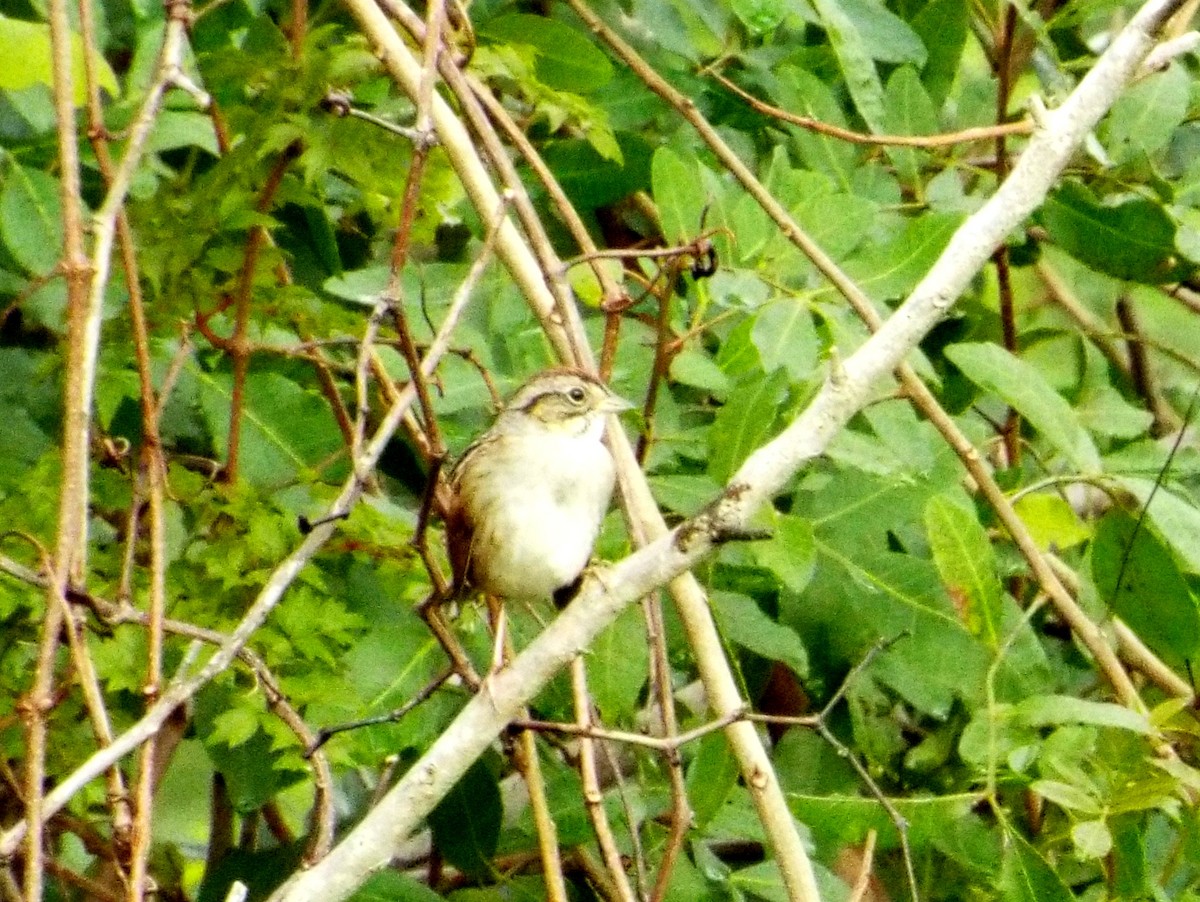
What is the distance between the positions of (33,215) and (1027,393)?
5.39 feet

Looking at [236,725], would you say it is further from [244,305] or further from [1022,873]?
[1022,873]

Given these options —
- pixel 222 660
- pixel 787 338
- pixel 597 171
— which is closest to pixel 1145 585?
pixel 787 338

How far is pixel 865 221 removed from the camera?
3.26 m

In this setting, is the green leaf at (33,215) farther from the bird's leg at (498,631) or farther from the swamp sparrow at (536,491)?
the bird's leg at (498,631)

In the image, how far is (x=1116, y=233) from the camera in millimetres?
3805

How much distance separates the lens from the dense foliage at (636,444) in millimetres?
2957

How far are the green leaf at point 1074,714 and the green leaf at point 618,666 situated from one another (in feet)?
2.02

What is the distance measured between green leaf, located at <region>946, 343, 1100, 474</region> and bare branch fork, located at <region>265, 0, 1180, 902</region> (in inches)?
32.9

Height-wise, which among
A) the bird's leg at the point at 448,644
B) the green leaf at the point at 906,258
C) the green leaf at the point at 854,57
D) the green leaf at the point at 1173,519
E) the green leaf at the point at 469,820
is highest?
the green leaf at the point at 854,57

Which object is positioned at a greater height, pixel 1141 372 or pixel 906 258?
pixel 906 258

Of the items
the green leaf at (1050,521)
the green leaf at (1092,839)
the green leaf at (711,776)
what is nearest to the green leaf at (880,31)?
the green leaf at (1050,521)

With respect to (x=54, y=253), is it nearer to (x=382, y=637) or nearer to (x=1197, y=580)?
(x=382, y=637)

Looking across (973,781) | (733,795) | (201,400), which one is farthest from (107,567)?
(973,781)

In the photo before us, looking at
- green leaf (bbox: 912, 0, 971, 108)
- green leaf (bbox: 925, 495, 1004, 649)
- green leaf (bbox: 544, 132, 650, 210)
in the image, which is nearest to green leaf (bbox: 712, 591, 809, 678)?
green leaf (bbox: 925, 495, 1004, 649)
